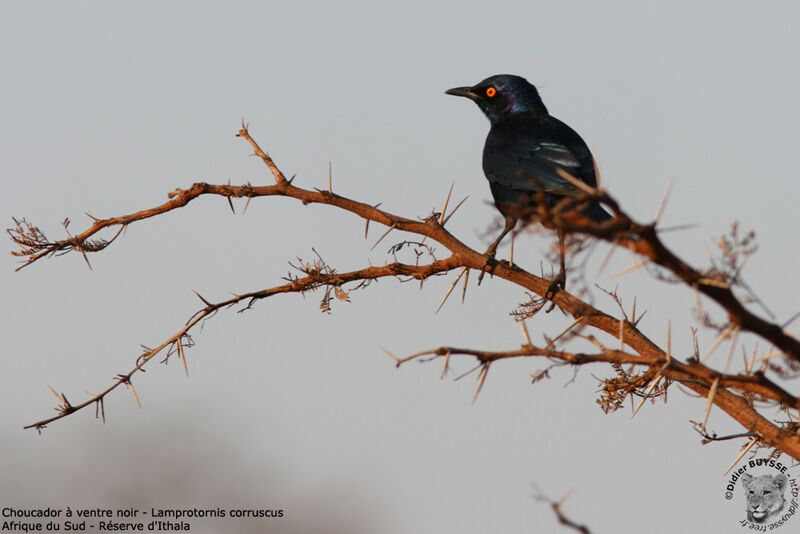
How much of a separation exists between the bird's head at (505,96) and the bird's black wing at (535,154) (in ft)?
1.73

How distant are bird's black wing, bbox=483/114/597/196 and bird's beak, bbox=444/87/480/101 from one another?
0.78 m

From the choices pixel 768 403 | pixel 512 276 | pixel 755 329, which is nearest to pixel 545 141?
pixel 512 276

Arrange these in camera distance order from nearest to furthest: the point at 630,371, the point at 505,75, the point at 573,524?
the point at 573,524 → the point at 630,371 → the point at 505,75

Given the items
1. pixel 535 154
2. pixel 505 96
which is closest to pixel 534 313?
pixel 535 154

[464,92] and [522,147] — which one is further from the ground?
[464,92]

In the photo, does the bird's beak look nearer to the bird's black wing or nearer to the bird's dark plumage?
the bird's dark plumage

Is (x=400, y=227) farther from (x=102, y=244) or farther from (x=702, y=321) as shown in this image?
(x=702, y=321)

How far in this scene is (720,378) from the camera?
8.12ft

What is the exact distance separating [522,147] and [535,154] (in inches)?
7.7

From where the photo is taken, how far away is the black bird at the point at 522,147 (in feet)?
20.4

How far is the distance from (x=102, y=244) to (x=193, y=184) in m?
0.49

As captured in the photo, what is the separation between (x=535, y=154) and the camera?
22.2ft

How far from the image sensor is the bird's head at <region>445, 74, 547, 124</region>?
819 cm

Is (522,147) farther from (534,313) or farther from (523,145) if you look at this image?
(534,313)
